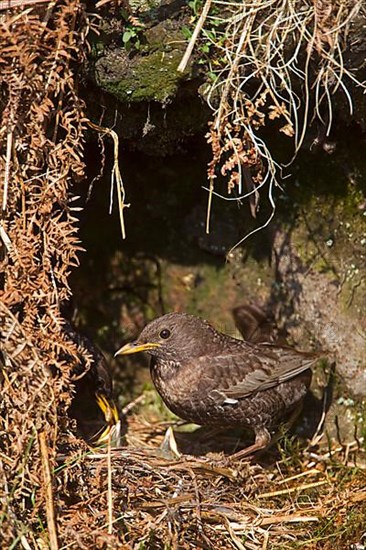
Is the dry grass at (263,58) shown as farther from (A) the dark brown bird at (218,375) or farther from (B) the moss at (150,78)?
(A) the dark brown bird at (218,375)

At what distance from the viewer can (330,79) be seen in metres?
4.96

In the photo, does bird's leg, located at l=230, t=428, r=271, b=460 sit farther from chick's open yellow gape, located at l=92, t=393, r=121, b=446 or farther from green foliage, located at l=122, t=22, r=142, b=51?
green foliage, located at l=122, t=22, r=142, b=51

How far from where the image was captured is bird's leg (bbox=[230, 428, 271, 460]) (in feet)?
18.5

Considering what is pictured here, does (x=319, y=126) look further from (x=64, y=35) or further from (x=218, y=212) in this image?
(x=64, y=35)

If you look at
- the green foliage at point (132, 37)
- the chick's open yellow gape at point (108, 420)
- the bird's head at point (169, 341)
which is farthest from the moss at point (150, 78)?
the chick's open yellow gape at point (108, 420)

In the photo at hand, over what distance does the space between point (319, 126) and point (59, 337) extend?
200 cm

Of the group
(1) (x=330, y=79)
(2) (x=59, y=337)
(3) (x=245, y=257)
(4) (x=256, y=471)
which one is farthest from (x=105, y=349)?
(1) (x=330, y=79)

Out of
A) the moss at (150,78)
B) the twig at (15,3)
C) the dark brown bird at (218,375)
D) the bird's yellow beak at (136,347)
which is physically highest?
the twig at (15,3)

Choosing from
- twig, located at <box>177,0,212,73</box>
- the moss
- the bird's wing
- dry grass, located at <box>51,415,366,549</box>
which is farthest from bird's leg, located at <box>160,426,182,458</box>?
twig, located at <box>177,0,212,73</box>

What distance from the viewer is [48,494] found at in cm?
445

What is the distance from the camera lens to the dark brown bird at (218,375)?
18.2 feet

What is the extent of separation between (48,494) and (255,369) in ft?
5.65

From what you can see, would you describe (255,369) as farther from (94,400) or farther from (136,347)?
(94,400)

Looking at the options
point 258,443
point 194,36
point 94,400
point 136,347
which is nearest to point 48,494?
point 136,347
